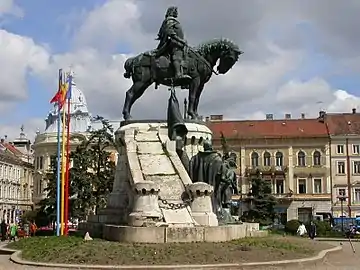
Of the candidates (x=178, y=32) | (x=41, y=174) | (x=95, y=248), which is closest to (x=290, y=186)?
(x=41, y=174)

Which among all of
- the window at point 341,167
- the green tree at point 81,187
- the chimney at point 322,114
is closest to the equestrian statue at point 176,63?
the green tree at point 81,187

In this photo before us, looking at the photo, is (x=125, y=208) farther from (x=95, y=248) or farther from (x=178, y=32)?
(x=178, y=32)

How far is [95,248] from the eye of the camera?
14.1m

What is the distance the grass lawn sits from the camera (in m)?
12.9

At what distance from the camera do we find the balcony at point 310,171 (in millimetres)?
73750

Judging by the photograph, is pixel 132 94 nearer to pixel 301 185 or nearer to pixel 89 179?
pixel 89 179

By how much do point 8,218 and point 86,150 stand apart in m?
47.8

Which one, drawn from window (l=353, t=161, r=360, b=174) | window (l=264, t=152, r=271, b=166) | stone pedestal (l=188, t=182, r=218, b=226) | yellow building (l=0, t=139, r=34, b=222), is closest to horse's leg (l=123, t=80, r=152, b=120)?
stone pedestal (l=188, t=182, r=218, b=226)

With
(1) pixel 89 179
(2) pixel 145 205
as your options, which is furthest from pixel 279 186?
(2) pixel 145 205

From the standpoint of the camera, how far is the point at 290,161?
74.1m

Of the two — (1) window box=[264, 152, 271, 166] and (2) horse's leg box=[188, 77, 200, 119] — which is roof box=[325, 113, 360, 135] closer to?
(1) window box=[264, 152, 271, 166]

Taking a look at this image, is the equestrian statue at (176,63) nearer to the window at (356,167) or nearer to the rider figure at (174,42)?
→ the rider figure at (174,42)

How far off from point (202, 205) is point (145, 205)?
1.61 meters

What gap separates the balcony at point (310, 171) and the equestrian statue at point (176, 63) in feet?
181
